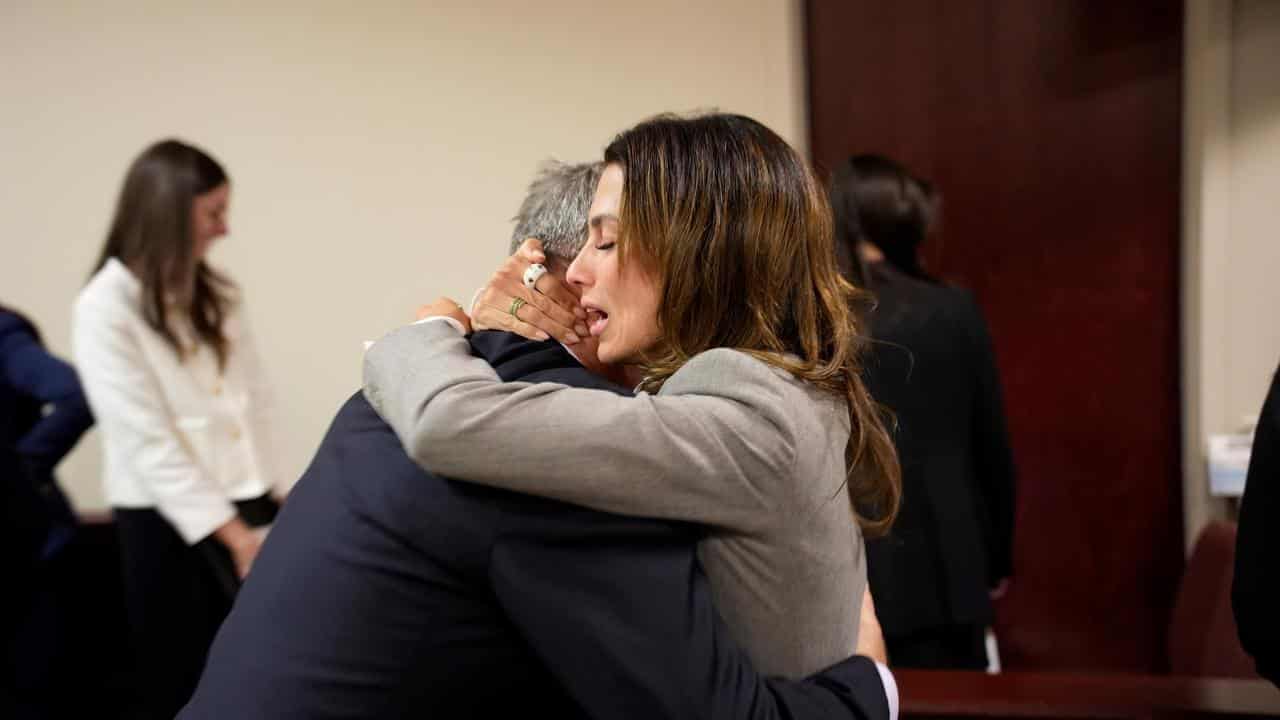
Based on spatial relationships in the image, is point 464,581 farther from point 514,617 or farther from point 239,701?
point 239,701

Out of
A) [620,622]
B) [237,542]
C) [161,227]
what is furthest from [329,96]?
[620,622]

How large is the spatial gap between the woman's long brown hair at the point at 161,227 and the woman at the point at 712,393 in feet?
4.87

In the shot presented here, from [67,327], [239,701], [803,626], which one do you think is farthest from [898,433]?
[67,327]

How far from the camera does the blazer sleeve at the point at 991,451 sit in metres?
2.21

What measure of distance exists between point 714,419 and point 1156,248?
2.41 metres

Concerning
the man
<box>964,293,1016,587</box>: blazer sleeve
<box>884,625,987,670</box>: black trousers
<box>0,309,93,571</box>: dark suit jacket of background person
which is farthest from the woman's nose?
<box>0,309,93,571</box>: dark suit jacket of background person

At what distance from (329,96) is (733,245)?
2.27 meters

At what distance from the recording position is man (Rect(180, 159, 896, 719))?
877mm

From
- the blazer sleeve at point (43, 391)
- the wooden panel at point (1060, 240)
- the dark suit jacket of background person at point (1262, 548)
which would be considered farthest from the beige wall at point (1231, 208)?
the blazer sleeve at point (43, 391)

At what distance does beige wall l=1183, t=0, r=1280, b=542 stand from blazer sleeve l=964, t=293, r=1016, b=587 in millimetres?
764

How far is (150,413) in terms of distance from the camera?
224cm

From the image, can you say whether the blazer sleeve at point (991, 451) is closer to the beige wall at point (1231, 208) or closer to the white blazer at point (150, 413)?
the beige wall at point (1231, 208)

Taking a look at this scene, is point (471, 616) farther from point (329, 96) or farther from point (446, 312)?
point (329, 96)

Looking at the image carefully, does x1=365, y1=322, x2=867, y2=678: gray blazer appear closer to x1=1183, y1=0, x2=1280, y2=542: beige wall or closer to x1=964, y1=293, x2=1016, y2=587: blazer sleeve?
x1=964, y1=293, x2=1016, y2=587: blazer sleeve
